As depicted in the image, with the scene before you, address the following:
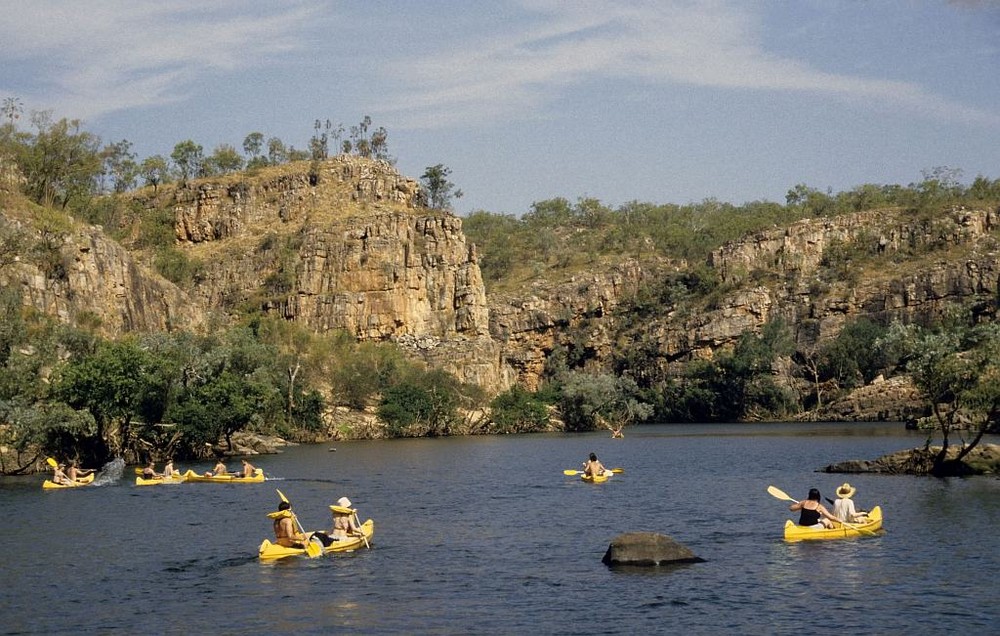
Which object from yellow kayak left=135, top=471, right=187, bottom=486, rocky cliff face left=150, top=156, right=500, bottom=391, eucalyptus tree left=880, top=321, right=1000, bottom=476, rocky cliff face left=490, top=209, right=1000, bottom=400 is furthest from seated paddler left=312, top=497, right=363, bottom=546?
rocky cliff face left=490, top=209, right=1000, bottom=400

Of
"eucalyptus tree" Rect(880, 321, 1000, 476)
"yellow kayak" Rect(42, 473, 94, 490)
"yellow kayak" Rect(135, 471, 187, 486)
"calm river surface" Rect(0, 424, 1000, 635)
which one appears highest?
"eucalyptus tree" Rect(880, 321, 1000, 476)

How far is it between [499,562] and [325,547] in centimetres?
572

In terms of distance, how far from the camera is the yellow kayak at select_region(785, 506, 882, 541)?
1528 inches

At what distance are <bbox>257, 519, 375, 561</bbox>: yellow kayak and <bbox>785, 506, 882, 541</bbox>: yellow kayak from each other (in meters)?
13.7

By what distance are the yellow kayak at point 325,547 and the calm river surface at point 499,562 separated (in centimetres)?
34

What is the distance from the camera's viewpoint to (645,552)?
34344mm

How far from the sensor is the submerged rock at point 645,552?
3428cm

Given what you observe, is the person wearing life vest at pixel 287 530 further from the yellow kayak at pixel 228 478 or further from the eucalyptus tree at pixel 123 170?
the eucalyptus tree at pixel 123 170

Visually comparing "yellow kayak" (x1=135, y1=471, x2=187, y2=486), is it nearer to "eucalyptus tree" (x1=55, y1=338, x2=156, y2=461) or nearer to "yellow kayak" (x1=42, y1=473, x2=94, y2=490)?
"yellow kayak" (x1=42, y1=473, x2=94, y2=490)

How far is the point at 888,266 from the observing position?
568 feet

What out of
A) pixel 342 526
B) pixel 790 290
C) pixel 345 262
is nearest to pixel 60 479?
pixel 342 526

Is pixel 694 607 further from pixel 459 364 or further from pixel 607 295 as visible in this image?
pixel 607 295

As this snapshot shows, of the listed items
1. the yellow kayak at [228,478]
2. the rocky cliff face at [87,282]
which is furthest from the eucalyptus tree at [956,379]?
the rocky cliff face at [87,282]

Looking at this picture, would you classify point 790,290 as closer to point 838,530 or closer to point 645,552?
point 838,530
